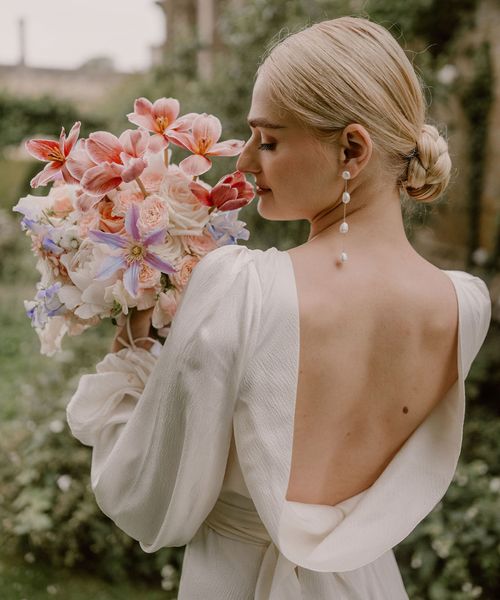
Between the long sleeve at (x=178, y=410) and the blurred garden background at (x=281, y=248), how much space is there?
54 cm

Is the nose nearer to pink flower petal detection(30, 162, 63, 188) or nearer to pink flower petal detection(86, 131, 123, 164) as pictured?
pink flower petal detection(86, 131, 123, 164)

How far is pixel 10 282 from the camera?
29.7 feet

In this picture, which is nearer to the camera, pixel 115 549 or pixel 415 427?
pixel 415 427

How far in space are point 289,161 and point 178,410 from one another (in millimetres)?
496

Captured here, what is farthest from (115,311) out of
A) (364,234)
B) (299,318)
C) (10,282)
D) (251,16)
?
(10,282)

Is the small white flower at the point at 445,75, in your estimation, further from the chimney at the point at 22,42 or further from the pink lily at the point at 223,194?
the chimney at the point at 22,42

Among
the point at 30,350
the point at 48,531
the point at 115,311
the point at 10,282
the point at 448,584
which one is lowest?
the point at 10,282

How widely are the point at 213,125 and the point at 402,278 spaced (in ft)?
1.59

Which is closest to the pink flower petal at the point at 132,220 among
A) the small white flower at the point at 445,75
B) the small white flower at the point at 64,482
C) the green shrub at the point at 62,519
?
the green shrub at the point at 62,519

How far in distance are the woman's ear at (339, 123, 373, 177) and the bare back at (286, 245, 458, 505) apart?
173mm

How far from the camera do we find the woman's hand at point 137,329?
4.75 ft

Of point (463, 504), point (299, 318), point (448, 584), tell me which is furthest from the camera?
point (463, 504)

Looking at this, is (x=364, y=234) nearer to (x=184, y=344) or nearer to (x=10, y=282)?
(x=184, y=344)

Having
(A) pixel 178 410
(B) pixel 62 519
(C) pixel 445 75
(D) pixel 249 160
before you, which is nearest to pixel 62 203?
(D) pixel 249 160
